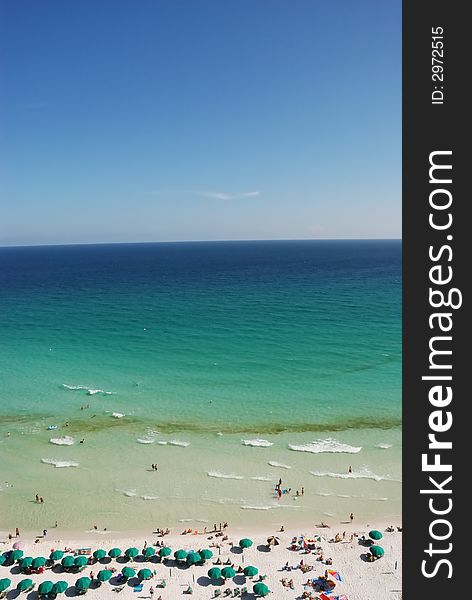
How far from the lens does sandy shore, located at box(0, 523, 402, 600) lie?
20.9 meters

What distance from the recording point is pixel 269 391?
45.3m

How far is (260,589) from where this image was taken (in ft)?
66.6

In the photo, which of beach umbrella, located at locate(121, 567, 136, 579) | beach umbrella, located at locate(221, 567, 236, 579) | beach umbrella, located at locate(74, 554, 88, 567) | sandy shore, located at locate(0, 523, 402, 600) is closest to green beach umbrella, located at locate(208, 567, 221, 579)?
beach umbrella, located at locate(221, 567, 236, 579)

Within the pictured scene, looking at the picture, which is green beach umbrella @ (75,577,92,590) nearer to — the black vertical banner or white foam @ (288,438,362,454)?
the black vertical banner

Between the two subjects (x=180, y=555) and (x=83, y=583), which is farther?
(x=180, y=555)

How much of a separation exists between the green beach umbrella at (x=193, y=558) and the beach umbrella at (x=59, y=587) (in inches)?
253

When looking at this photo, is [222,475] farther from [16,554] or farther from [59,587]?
[16,554]

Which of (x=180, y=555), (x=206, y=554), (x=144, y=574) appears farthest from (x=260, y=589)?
(x=144, y=574)

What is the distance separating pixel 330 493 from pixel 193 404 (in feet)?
58.9

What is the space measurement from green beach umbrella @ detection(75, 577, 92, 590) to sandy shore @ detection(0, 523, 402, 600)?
50 centimetres

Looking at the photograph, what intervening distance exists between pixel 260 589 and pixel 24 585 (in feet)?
40.0

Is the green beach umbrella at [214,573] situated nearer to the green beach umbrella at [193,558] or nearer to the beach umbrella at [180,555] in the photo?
the green beach umbrella at [193,558]

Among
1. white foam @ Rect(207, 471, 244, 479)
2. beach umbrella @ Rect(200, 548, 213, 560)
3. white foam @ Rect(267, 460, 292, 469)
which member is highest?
white foam @ Rect(267, 460, 292, 469)

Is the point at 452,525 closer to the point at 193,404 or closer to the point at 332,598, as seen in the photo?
the point at 332,598
